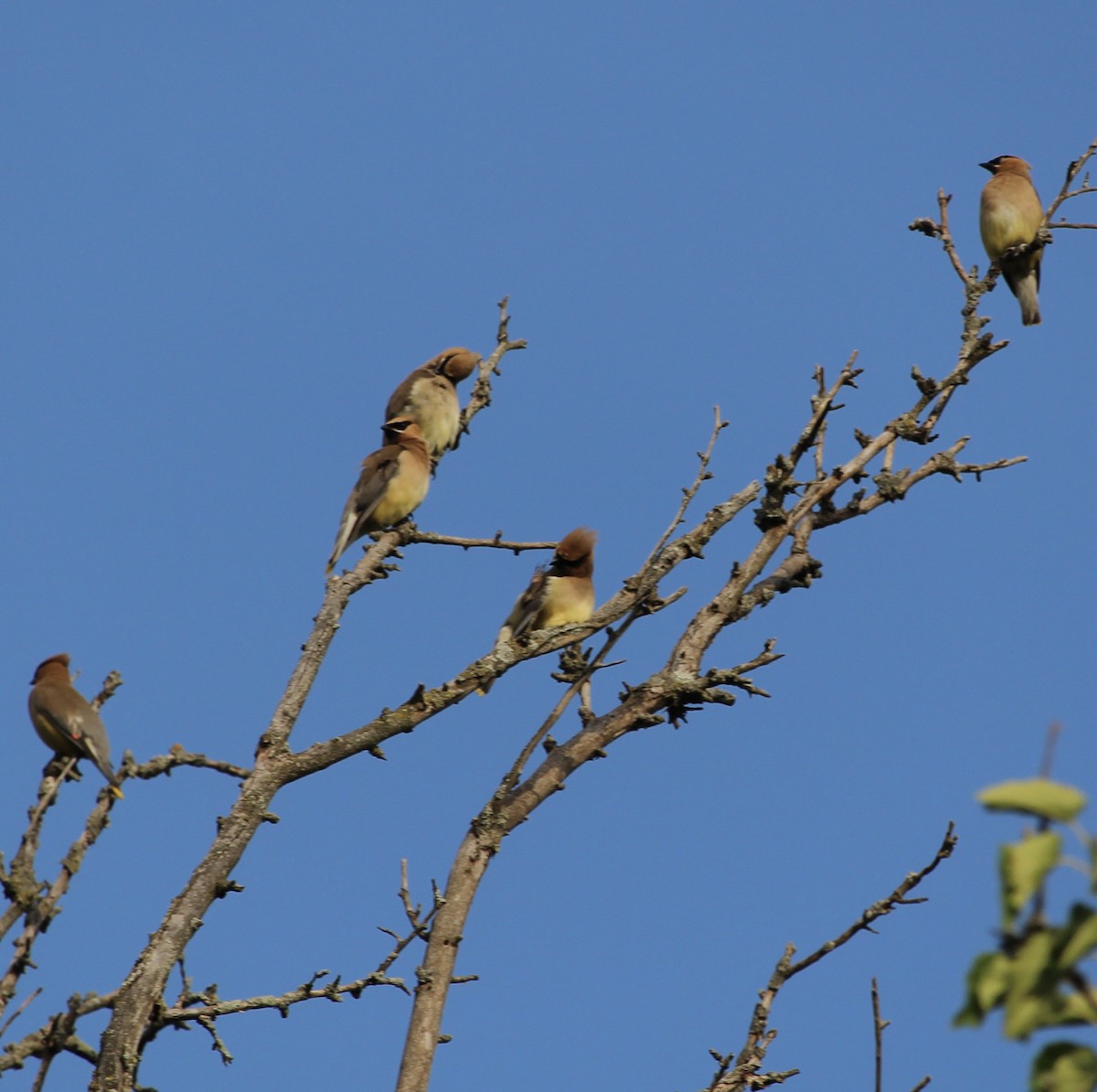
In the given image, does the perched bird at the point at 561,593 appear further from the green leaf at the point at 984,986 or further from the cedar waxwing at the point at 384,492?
the green leaf at the point at 984,986

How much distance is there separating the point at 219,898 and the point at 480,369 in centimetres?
378

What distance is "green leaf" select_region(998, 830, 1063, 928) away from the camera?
1767 millimetres

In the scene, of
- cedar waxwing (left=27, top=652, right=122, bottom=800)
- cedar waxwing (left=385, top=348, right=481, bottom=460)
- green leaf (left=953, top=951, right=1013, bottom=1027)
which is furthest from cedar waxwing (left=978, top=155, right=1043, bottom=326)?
green leaf (left=953, top=951, right=1013, bottom=1027)

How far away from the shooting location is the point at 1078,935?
69.8 inches

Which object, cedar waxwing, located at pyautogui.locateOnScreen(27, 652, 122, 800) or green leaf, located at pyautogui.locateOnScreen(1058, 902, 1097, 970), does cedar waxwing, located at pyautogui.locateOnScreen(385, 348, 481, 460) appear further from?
green leaf, located at pyautogui.locateOnScreen(1058, 902, 1097, 970)

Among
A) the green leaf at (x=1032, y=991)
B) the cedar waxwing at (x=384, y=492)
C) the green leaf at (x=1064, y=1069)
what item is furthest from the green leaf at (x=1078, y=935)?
the cedar waxwing at (x=384, y=492)

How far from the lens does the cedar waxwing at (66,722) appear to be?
30.4 ft

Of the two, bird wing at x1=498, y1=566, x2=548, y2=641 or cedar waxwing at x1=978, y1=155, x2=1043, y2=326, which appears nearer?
bird wing at x1=498, y1=566, x2=548, y2=641

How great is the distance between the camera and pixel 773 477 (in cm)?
631

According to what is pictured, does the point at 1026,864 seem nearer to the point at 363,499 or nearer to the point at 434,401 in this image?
the point at 363,499

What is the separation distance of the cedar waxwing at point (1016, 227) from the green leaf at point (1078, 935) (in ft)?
30.3

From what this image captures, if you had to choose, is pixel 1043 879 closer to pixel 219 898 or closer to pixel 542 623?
pixel 219 898

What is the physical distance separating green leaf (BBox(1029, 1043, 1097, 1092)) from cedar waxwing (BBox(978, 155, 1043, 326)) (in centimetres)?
923

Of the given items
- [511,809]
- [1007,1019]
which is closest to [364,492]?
[511,809]
